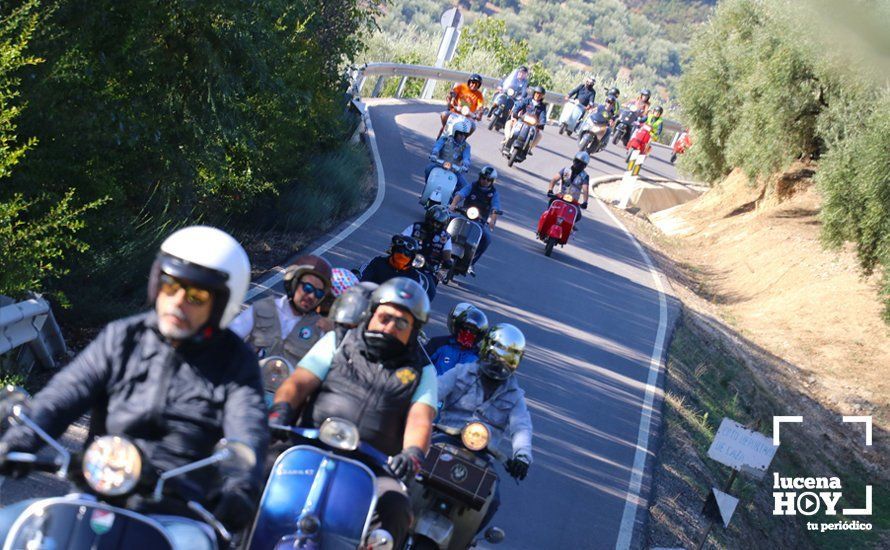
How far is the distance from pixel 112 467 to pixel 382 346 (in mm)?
2220

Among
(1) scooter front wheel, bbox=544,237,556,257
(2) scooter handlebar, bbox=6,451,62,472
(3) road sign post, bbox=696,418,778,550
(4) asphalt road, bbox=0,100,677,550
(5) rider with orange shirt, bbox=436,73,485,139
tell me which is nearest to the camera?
(2) scooter handlebar, bbox=6,451,62,472

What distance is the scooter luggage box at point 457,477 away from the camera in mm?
6941

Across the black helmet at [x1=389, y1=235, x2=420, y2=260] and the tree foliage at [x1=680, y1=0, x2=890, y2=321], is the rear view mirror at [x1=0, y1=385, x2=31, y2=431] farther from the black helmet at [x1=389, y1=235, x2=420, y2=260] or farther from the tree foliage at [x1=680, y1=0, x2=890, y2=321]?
the tree foliage at [x1=680, y1=0, x2=890, y2=321]

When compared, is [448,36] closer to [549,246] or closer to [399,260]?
[549,246]

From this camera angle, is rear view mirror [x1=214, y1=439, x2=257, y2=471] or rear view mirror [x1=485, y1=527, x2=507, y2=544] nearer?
rear view mirror [x1=214, y1=439, x2=257, y2=471]

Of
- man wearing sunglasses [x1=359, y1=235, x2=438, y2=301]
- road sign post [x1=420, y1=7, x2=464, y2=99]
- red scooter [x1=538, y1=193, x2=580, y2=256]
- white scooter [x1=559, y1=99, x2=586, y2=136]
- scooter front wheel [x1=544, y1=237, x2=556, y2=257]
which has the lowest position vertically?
man wearing sunglasses [x1=359, y1=235, x2=438, y2=301]

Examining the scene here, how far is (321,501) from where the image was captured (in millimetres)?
5277

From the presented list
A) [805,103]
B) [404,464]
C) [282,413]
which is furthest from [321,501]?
[805,103]

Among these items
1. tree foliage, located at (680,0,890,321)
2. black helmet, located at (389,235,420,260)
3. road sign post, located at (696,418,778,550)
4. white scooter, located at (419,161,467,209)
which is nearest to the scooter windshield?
black helmet, located at (389,235,420,260)

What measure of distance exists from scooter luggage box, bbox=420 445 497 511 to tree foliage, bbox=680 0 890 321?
35.5ft

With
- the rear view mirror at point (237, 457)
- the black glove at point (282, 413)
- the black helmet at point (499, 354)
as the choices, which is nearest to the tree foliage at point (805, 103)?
the black helmet at point (499, 354)

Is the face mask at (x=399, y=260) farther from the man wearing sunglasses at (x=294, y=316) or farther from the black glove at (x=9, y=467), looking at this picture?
the black glove at (x=9, y=467)

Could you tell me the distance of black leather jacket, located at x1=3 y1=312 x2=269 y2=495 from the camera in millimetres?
4707

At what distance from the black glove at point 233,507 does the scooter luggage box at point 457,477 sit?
2.55 metres
